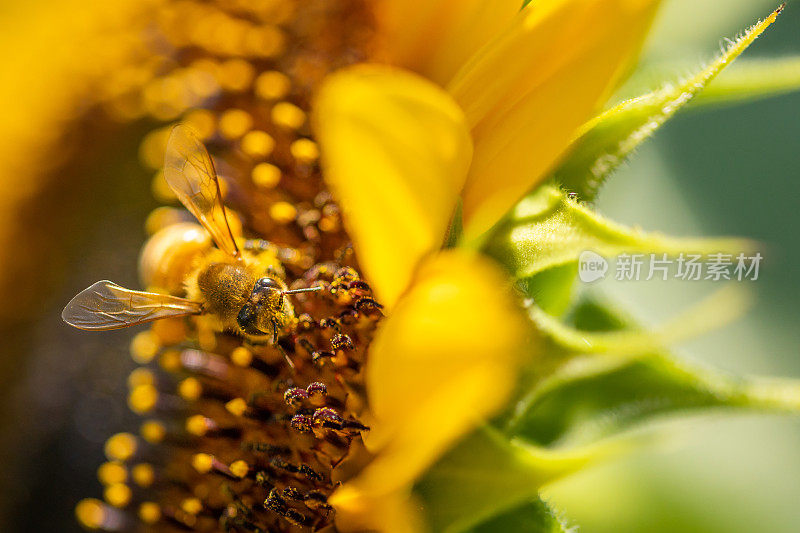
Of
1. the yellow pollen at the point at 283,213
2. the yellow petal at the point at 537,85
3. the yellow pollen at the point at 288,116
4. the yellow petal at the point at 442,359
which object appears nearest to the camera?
the yellow petal at the point at 442,359

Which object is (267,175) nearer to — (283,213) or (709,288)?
(283,213)

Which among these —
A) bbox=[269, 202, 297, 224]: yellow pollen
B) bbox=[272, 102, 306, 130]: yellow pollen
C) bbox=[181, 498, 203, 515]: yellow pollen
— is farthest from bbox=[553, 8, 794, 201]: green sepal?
bbox=[181, 498, 203, 515]: yellow pollen

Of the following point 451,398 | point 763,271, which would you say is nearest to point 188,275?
point 451,398

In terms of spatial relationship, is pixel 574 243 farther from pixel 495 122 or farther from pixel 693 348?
pixel 693 348

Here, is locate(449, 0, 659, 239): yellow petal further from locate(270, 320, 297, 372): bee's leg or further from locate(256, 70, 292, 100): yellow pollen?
locate(256, 70, 292, 100): yellow pollen

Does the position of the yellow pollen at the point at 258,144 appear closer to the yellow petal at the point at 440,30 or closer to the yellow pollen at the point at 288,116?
the yellow pollen at the point at 288,116

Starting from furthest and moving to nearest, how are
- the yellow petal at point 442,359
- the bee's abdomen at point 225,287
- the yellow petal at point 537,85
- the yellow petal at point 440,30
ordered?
the bee's abdomen at point 225,287
the yellow petal at point 440,30
the yellow petal at point 537,85
the yellow petal at point 442,359

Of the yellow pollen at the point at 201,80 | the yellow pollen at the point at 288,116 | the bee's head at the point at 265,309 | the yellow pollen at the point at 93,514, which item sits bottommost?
the yellow pollen at the point at 93,514

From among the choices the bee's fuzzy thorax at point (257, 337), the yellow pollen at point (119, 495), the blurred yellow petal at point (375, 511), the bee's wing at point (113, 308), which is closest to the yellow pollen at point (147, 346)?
the bee's fuzzy thorax at point (257, 337)
